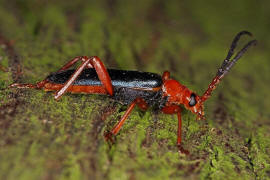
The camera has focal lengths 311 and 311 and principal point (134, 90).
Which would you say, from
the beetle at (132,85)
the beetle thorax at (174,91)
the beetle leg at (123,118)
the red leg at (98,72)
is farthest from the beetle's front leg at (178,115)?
the red leg at (98,72)

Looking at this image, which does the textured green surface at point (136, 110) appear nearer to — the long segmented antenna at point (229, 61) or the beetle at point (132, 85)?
the beetle at point (132, 85)

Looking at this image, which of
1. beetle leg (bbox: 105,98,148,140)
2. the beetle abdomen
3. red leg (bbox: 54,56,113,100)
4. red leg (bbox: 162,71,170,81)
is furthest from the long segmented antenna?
red leg (bbox: 54,56,113,100)

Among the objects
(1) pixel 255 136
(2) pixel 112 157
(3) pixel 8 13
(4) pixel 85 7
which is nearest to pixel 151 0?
(4) pixel 85 7

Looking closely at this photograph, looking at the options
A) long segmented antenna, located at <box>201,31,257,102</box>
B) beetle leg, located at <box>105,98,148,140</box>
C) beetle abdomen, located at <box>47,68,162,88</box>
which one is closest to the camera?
beetle leg, located at <box>105,98,148,140</box>

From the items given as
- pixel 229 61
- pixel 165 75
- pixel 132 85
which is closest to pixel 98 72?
pixel 132 85

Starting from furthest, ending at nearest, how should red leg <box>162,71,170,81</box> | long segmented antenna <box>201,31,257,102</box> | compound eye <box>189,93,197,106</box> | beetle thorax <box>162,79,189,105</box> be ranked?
1. red leg <box>162,71,170,81</box>
2. beetle thorax <box>162,79,189,105</box>
3. compound eye <box>189,93,197,106</box>
4. long segmented antenna <box>201,31,257,102</box>

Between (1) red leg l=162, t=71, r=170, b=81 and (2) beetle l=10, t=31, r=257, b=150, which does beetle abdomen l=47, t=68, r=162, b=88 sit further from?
(1) red leg l=162, t=71, r=170, b=81
